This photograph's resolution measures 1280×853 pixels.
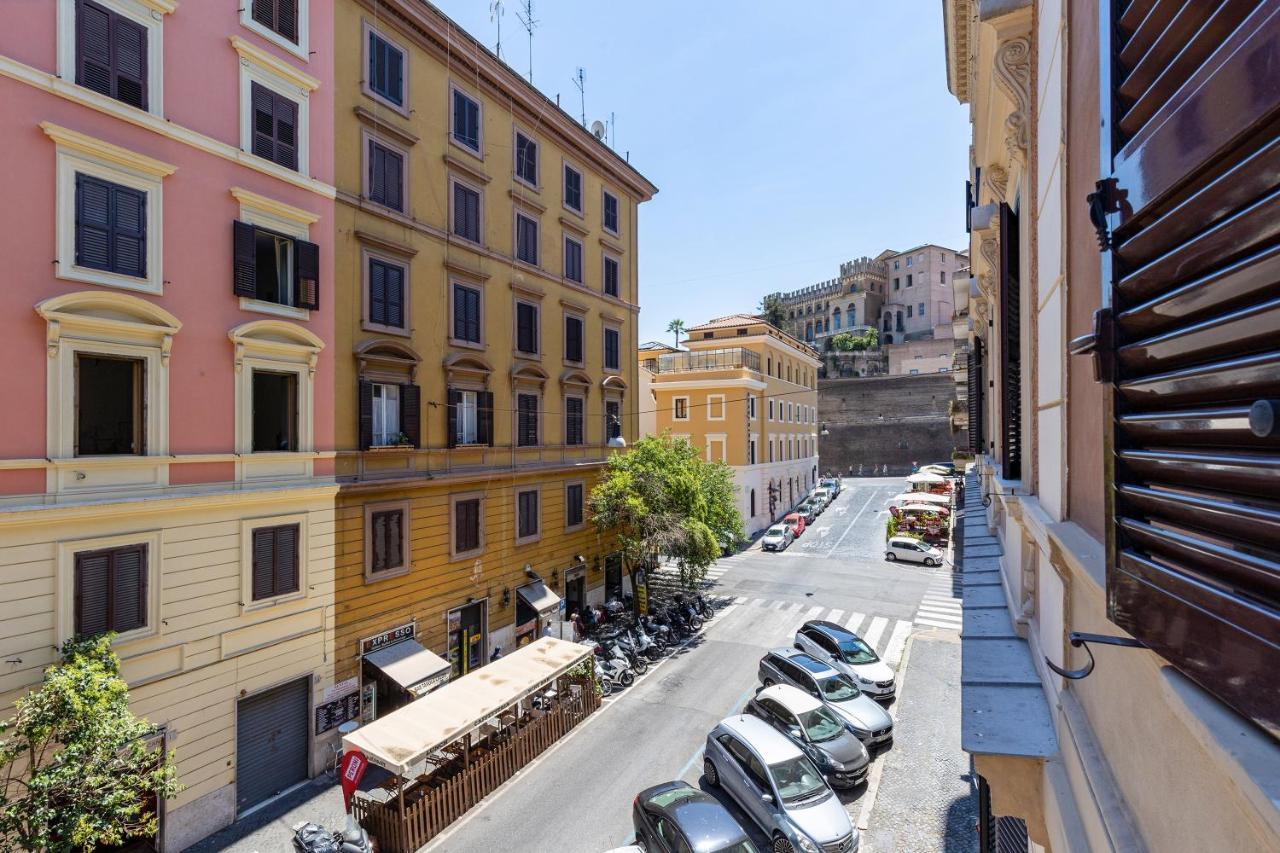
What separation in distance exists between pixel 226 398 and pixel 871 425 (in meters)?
59.1

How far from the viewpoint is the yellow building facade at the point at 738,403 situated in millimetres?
37312

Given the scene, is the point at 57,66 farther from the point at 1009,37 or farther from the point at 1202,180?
the point at 1202,180

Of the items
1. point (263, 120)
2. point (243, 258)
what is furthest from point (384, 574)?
point (263, 120)

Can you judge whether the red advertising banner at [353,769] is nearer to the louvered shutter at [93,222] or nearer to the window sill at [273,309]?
the window sill at [273,309]

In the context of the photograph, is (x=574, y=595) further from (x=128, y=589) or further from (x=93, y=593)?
(x=93, y=593)

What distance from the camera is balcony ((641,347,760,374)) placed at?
123ft

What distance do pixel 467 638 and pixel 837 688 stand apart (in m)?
10.0

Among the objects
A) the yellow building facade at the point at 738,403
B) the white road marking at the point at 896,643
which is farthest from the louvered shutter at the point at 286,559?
the yellow building facade at the point at 738,403

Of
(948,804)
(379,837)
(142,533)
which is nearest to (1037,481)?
(948,804)

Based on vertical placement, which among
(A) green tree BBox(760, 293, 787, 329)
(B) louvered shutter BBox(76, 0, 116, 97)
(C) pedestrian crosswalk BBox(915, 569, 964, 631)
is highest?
(A) green tree BBox(760, 293, 787, 329)

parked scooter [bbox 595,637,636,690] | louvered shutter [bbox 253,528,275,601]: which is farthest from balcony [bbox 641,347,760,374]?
louvered shutter [bbox 253,528,275,601]

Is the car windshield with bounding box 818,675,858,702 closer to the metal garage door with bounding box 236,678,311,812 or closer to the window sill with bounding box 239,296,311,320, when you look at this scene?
the metal garage door with bounding box 236,678,311,812

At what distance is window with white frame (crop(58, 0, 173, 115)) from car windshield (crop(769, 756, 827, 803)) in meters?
16.2

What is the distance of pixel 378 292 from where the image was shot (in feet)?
50.4
